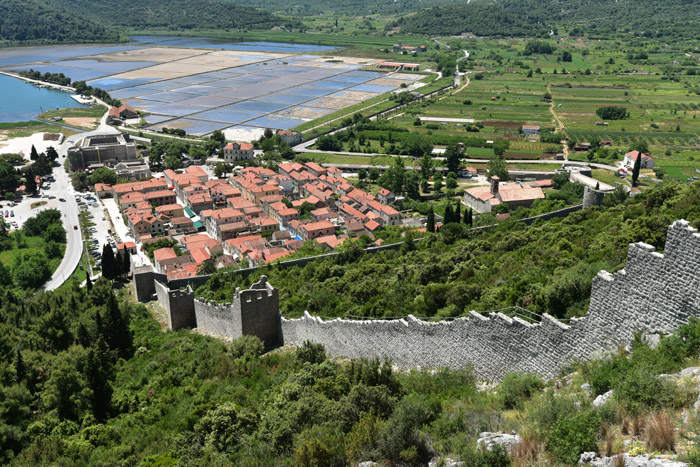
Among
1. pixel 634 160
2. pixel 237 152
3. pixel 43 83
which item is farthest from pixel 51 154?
pixel 634 160

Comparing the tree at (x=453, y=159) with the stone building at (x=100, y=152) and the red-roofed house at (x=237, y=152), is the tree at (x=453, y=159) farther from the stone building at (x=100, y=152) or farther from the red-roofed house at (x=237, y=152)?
the stone building at (x=100, y=152)

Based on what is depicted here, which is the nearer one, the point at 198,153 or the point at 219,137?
the point at 198,153

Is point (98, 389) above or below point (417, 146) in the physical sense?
above

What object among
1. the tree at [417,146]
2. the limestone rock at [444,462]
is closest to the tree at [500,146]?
the tree at [417,146]

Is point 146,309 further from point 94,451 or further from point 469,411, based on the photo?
point 469,411

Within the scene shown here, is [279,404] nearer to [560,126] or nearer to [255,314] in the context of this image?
[255,314]

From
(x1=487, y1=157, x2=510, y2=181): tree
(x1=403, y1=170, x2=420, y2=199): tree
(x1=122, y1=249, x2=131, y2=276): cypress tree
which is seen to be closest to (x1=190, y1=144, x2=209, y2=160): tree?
(x1=403, y1=170, x2=420, y2=199): tree

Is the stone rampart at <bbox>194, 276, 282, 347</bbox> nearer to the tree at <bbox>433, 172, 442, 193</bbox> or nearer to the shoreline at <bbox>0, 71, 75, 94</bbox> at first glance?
the tree at <bbox>433, 172, 442, 193</bbox>
